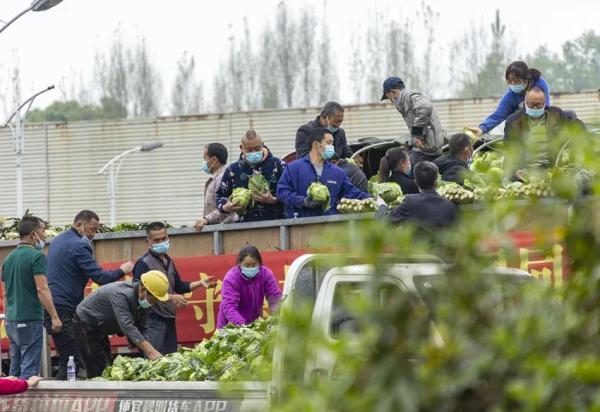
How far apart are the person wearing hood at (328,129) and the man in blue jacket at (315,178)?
0.42m

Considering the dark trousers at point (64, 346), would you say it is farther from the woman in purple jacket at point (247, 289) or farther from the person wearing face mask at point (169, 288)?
the woman in purple jacket at point (247, 289)

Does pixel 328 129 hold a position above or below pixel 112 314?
above

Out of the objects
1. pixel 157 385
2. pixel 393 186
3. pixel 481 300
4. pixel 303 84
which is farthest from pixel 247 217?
pixel 303 84

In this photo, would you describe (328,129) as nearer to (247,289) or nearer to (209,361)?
(247,289)

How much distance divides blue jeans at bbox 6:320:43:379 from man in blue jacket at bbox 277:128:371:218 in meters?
2.56

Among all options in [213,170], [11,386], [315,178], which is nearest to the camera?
[11,386]

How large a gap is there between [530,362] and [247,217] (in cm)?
1117

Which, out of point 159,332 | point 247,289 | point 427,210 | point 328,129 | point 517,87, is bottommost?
point 159,332

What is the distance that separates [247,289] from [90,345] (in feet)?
5.00

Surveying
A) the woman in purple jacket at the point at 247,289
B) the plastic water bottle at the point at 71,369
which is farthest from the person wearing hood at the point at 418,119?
the plastic water bottle at the point at 71,369

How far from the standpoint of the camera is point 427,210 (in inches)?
409

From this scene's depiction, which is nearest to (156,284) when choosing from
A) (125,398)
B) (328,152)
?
(328,152)

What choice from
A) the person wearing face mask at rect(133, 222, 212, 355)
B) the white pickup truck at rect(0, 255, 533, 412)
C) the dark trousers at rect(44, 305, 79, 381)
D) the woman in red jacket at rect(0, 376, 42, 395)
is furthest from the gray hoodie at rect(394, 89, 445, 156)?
the woman in red jacket at rect(0, 376, 42, 395)

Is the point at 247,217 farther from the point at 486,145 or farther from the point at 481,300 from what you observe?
the point at 481,300
